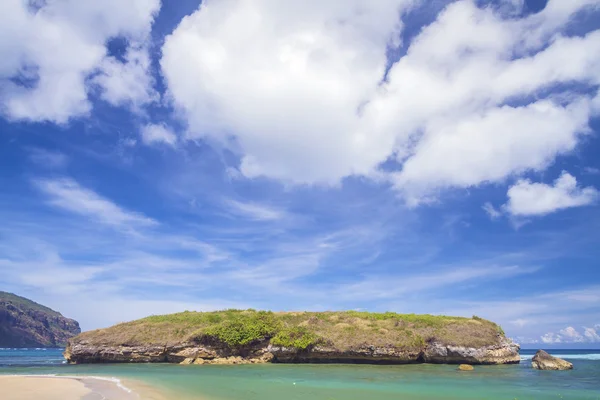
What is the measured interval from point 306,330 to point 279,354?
474cm

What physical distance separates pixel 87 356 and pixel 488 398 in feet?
169

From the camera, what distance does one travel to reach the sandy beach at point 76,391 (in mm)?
18491

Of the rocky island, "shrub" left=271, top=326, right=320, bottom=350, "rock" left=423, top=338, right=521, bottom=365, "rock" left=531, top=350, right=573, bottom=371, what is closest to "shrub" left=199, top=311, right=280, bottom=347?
the rocky island

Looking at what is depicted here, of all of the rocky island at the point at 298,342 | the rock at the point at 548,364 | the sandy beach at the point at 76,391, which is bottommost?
the sandy beach at the point at 76,391

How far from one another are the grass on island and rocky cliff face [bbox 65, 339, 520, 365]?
77 cm

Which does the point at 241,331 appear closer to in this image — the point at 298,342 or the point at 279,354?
the point at 279,354

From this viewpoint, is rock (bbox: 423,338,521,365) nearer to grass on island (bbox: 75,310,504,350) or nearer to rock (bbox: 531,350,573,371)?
grass on island (bbox: 75,310,504,350)

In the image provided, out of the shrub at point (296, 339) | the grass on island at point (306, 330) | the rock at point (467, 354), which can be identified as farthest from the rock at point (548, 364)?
the shrub at point (296, 339)

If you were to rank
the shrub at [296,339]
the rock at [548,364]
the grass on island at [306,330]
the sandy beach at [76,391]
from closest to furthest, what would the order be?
the sandy beach at [76,391] < the rock at [548,364] < the shrub at [296,339] < the grass on island at [306,330]

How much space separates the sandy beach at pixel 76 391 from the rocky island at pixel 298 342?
26.3m

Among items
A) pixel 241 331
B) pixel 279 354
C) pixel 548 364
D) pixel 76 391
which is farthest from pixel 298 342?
pixel 76 391

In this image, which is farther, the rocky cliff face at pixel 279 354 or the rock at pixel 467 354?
the rocky cliff face at pixel 279 354

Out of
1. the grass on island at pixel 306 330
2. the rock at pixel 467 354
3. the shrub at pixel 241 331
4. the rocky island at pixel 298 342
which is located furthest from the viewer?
the shrub at pixel 241 331

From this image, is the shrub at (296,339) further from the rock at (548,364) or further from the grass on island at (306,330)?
the rock at (548,364)
